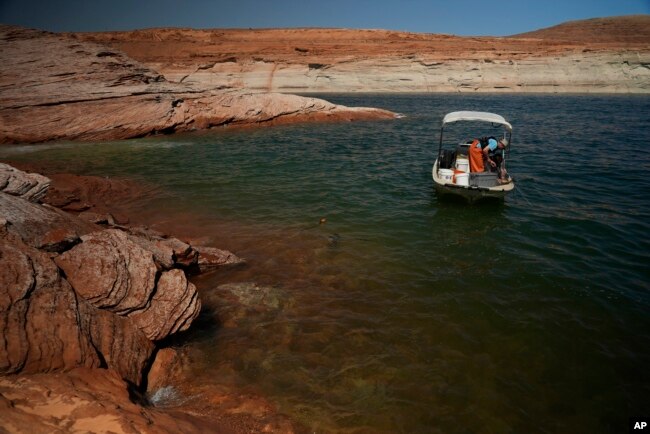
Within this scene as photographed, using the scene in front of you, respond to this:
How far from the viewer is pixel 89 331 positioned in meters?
4.42

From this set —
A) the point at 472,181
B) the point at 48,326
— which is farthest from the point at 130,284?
the point at 472,181

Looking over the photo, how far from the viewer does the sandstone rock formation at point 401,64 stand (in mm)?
50125

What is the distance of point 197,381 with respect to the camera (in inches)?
200

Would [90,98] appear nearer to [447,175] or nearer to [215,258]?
[215,258]

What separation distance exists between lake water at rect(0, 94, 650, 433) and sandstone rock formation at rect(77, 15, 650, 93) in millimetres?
42773

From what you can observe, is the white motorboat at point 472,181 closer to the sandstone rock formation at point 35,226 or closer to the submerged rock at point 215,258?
the submerged rock at point 215,258

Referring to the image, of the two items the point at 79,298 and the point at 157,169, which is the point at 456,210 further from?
the point at 157,169

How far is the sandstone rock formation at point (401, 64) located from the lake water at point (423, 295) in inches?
1684

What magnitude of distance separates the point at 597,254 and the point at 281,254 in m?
7.10

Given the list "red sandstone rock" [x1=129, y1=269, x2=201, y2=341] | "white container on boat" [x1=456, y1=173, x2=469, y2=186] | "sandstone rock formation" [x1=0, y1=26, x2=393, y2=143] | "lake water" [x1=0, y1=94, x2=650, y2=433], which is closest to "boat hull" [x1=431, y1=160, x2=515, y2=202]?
"white container on boat" [x1=456, y1=173, x2=469, y2=186]

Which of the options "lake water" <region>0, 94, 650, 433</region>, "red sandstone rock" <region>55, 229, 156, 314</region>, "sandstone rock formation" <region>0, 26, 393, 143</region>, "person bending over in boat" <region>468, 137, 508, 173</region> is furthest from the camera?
"sandstone rock formation" <region>0, 26, 393, 143</region>

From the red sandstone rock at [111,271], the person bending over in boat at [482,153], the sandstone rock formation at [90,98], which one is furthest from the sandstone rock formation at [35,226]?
the sandstone rock formation at [90,98]

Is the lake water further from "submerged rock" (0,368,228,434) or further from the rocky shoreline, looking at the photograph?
"submerged rock" (0,368,228,434)

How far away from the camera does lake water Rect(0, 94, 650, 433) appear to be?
16.1 ft
